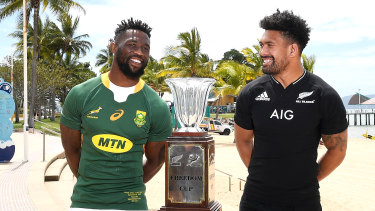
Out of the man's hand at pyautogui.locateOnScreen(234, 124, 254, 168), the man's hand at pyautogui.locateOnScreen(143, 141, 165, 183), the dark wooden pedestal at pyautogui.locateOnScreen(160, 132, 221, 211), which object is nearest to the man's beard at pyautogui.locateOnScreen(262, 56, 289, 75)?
the man's hand at pyautogui.locateOnScreen(234, 124, 254, 168)

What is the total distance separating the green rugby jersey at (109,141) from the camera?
3072 mm

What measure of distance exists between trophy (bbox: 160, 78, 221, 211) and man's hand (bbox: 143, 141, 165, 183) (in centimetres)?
82

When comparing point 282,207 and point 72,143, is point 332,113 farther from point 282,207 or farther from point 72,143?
point 72,143

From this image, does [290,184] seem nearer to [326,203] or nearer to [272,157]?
[272,157]

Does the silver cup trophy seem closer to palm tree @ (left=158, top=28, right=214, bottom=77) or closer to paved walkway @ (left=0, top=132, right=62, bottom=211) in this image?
paved walkway @ (left=0, top=132, right=62, bottom=211)

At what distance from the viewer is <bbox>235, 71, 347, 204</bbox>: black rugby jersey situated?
9.93ft

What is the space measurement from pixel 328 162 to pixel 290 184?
390 mm

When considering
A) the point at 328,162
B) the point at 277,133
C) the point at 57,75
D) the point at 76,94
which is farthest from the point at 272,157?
the point at 57,75

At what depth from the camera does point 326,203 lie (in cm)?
1022

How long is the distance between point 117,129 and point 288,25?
1.39 m

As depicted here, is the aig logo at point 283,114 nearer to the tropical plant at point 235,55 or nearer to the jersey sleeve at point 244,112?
the jersey sleeve at point 244,112

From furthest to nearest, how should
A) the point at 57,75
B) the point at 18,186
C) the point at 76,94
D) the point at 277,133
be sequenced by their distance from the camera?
1. the point at 57,75
2. the point at 18,186
3. the point at 76,94
4. the point at 277,133

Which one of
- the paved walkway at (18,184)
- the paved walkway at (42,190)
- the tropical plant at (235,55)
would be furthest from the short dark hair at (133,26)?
the tropical plant at (235,55)

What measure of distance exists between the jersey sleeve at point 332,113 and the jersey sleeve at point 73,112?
173 cm
